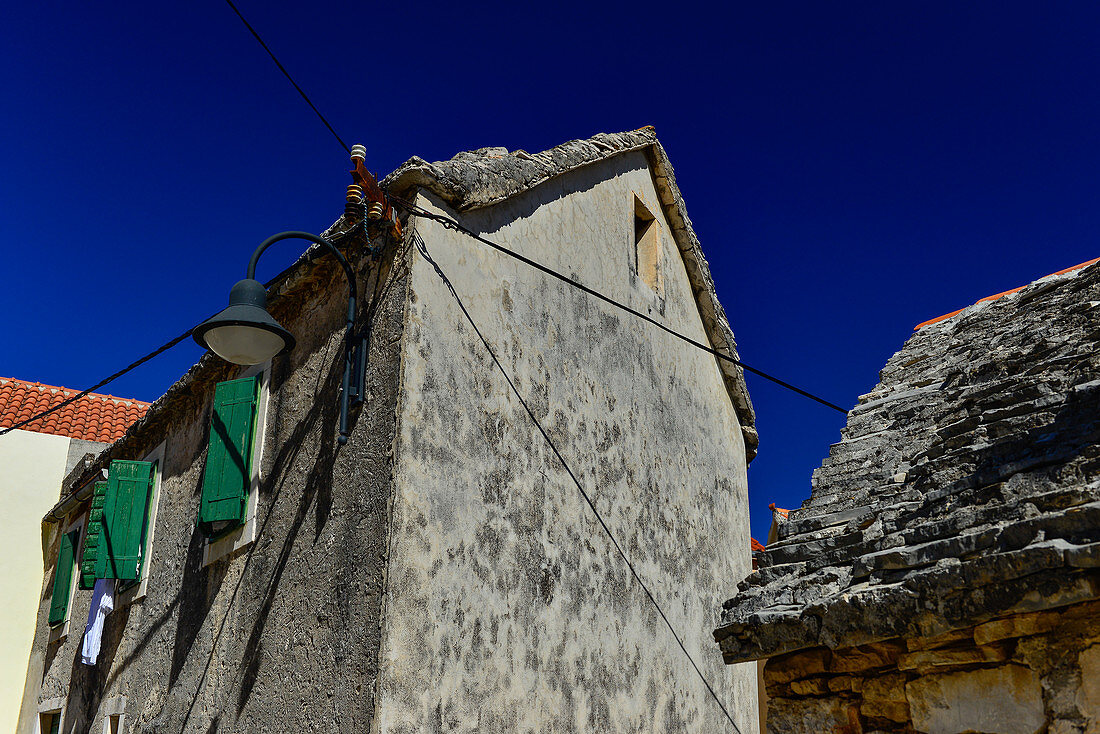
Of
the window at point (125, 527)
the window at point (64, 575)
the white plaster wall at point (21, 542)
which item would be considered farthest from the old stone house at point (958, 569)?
the white plaster wall at point (21, 542)

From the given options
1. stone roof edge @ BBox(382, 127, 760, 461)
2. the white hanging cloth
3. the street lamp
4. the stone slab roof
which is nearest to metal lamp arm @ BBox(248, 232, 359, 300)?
the street lamp

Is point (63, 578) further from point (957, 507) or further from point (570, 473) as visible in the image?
point (957, 507)

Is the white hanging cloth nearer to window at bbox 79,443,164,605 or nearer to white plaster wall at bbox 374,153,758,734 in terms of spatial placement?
window at bbox 79,443,164,605

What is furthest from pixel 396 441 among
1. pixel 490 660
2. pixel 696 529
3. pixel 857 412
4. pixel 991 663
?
pixel 696 529

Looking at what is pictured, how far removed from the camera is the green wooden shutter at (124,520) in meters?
8.45

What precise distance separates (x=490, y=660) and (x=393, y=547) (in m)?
1.07

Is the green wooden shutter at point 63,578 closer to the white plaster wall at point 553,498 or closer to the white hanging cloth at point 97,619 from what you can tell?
the white hanging cloth at point 97,619

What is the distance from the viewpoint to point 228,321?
481cm

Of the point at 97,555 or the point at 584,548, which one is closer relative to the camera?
the point at 584,548

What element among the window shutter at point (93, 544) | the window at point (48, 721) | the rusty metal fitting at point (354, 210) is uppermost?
the rusty metal fitting at point (354, 210)

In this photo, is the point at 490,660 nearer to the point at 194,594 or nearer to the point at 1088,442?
the point at 194,594

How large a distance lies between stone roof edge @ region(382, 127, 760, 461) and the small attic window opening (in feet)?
1.45

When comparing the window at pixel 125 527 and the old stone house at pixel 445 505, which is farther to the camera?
the window at pixel 125 527

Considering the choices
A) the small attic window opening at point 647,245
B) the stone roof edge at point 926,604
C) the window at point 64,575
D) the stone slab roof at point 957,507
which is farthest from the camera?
the window at point 64,575
